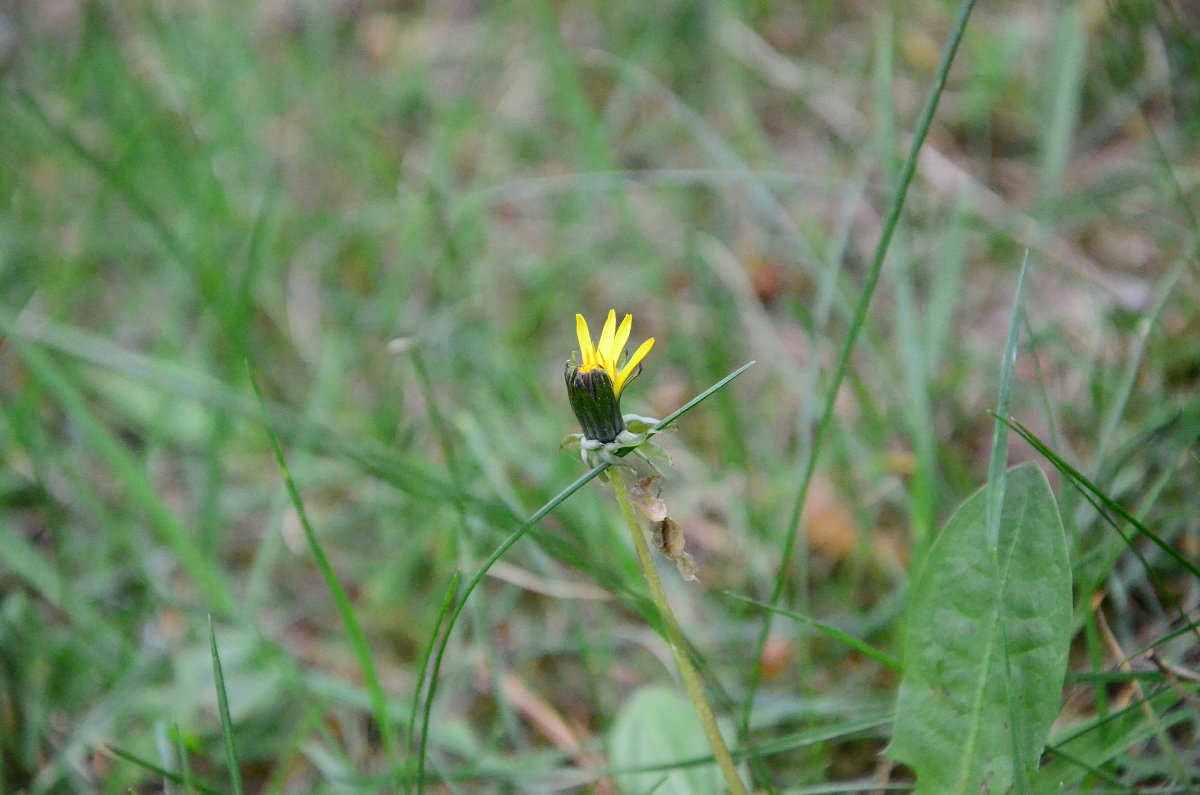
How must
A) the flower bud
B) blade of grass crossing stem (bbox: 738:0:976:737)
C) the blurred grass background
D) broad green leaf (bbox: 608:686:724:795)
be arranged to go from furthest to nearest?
the blurred grass background < broad green leaf (bbox: 608:686:724:795) < blade of grass crossing stem (bbox: 738:0:976:737) < the flower bud

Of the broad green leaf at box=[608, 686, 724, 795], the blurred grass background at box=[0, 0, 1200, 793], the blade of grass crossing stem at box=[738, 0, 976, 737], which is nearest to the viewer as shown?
the blade of grass crossing stem at box=[738, 0, 976, 737]

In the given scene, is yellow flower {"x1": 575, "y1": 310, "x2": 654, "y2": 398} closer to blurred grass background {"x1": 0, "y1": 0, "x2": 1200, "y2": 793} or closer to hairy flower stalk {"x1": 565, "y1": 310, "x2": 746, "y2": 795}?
hairy flower stalk {"x1": 565, "y1": 310, "x2": 746, "y2": 795}

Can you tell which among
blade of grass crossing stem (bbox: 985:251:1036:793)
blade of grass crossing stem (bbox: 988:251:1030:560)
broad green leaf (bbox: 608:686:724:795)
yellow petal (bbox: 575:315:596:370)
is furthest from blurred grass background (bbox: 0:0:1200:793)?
yellow petal (bbox: 575:315:596:370)

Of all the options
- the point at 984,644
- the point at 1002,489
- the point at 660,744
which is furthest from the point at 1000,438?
the point at 660,744

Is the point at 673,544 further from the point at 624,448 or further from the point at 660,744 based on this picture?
the point at 660,744

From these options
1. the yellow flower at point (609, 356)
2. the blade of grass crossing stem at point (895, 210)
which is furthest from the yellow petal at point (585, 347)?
the blade of grass crossing stem at point (895, 210)

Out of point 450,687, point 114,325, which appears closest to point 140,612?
point 450,687

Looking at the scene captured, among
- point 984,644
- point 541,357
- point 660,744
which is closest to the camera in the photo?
point 984,644
